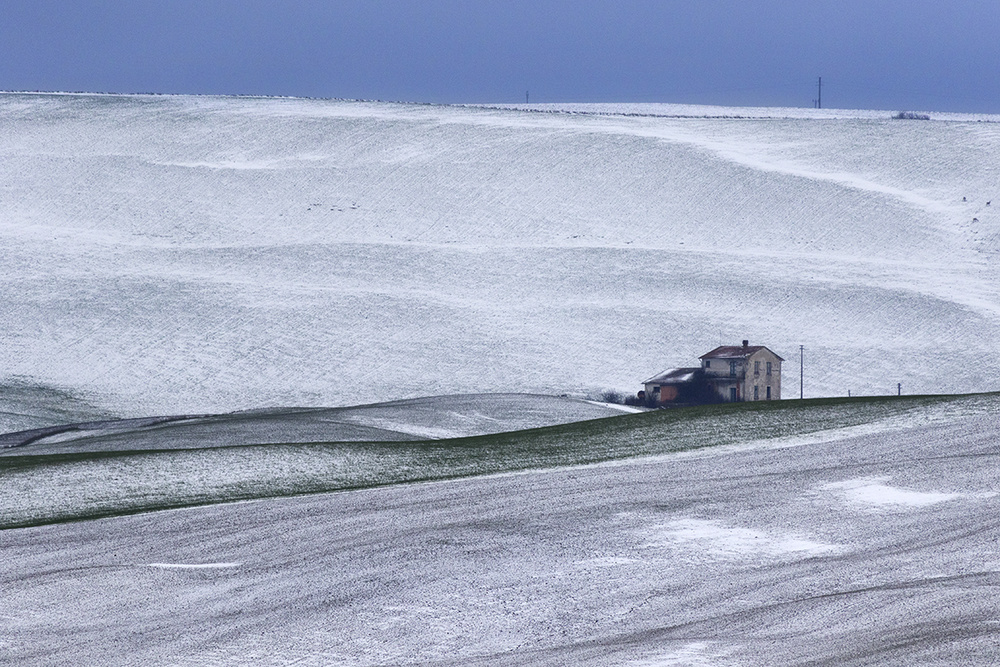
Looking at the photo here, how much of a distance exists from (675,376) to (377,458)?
3446cm

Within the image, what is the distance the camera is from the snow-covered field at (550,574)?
1691 centimetres

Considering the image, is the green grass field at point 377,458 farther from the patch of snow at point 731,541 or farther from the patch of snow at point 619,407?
the patch of snow at point 619,407

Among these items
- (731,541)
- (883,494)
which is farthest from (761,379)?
(731,541)

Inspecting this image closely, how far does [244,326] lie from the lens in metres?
74.6

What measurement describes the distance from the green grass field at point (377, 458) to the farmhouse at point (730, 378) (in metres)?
24.5

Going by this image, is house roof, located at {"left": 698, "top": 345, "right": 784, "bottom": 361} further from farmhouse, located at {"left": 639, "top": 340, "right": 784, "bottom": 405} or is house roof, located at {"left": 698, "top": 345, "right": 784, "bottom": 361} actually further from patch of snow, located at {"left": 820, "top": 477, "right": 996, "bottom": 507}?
patch of snow, located at {"left": 820, "top": 477, "right": 996, "bottom": 507}

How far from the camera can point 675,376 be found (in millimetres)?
66750

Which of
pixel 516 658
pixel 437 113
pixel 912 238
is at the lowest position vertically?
pixel 516 658

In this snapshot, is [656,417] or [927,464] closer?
[927,464]

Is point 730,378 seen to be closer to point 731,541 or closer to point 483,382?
point 483,382

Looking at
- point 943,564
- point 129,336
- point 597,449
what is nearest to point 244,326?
point 129,336

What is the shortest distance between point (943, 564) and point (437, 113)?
109179 millimetres

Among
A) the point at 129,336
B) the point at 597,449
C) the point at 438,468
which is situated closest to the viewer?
the point at 438,468

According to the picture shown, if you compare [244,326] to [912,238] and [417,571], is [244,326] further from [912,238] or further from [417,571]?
[417,571]
